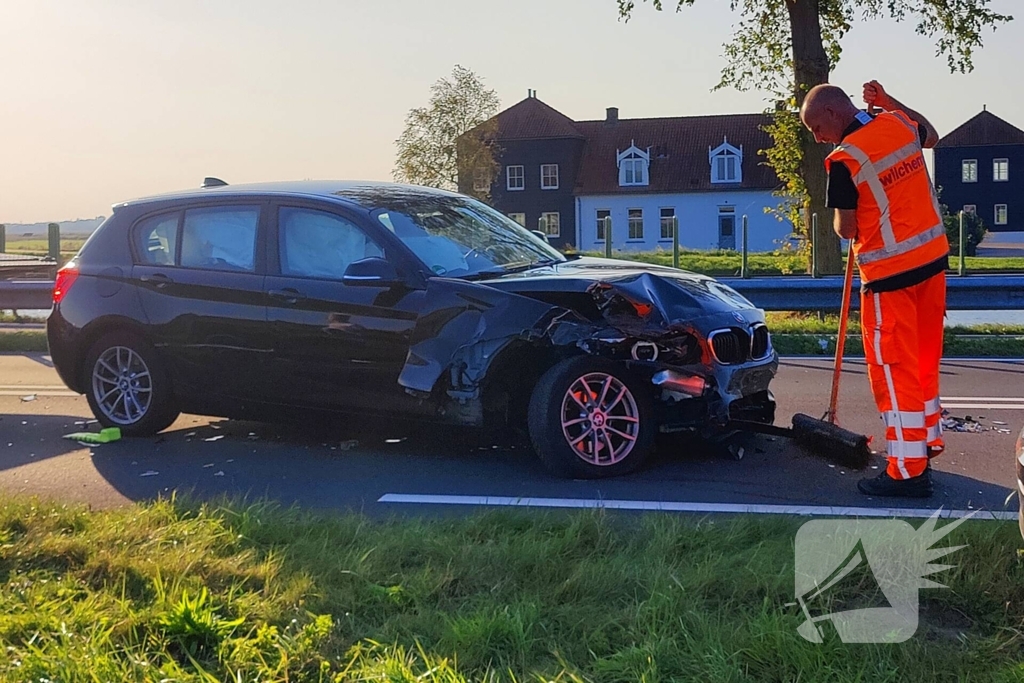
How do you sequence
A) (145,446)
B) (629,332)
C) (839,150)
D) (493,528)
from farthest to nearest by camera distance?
(145,446), (629,332), (839,150), (493,528)

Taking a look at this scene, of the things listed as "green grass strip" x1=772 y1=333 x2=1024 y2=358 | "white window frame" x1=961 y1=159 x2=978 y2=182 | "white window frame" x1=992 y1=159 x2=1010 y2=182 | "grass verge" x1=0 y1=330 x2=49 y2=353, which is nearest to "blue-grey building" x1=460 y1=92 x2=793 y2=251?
"white window frame" x1=961 y1=159 x2=978 y2=182

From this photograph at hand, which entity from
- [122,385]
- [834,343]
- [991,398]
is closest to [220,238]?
[122,385]

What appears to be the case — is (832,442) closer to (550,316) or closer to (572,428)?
(572,428)

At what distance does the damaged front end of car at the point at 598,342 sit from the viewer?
232 inches

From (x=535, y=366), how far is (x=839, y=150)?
1918 millimetres

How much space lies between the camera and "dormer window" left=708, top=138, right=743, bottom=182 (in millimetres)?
58688

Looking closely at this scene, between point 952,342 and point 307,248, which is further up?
point 307,248

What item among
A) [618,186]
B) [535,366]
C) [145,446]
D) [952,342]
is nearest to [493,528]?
[535,366]

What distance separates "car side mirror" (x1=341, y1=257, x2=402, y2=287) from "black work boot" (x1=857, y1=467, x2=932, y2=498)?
9.06 ft

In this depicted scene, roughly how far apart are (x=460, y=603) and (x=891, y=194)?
119 inches

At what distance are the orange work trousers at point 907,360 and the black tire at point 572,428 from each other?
1.18 meters

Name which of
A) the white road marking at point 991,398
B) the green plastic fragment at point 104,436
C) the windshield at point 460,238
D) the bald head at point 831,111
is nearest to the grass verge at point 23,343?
the green plastic fragment at point 104,436

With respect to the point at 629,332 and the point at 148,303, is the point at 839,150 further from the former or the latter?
the point at 148,303

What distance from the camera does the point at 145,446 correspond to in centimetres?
719
